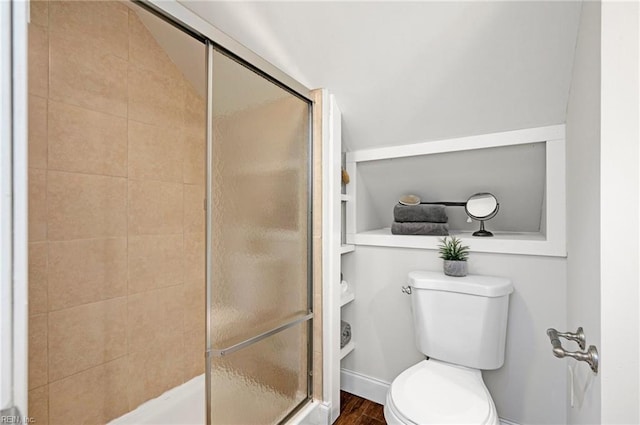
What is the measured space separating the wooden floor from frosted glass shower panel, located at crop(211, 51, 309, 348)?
693 mm

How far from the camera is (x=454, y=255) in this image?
1.64 m

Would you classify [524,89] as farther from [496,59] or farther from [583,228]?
[583,228]

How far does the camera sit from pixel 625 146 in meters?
0.68

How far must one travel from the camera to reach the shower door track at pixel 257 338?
1.18 meters

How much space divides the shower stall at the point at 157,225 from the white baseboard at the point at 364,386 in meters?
0.49

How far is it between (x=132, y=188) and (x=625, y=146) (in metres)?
1.80

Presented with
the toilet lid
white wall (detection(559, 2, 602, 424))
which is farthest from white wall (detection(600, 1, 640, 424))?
the toilet lid

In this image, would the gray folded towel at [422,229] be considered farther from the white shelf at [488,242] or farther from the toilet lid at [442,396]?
the toilet lid at [442,396]

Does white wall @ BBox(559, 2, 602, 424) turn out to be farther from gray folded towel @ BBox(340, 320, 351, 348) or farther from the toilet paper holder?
gray folded towel @ BBox(340, 320, 351, 348)

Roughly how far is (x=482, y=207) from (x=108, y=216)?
1.86 metres

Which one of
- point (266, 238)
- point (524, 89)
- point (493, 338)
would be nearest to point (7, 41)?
point (266, 238)

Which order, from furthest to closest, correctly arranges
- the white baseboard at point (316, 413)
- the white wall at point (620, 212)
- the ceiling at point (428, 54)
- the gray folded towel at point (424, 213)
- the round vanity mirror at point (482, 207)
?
the gray folded towel at point (424, 213), the round vanity mirror at point (482, 207), the white baseboard at point (316, 413), the ceiling at point (428, 54), the white wall at point (620, 212)

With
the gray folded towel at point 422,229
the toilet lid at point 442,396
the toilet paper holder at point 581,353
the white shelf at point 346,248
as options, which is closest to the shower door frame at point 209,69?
the white shelf at point 346,248

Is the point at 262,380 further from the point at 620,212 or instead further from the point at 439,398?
the point at 620,212
